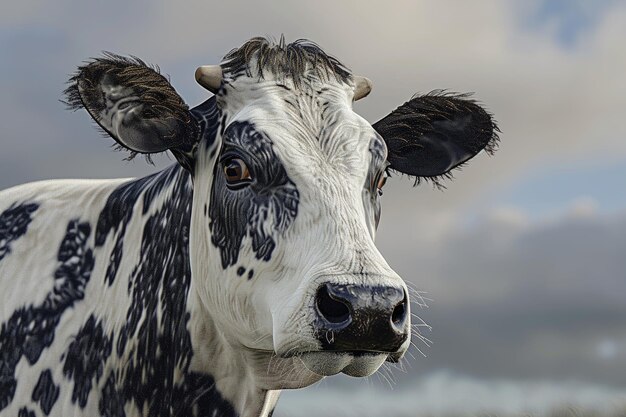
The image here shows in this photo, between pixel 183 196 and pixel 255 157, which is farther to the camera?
pixel 183 196

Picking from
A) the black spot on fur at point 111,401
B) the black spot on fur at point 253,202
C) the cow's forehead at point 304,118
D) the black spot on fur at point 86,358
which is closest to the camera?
the black spot on fur at point 253,202

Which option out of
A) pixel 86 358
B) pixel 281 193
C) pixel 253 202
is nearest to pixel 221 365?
pixel 86 358

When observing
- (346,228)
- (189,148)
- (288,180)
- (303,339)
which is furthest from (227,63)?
(303,339)

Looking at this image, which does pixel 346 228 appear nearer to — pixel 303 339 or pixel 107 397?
pixel 303 339

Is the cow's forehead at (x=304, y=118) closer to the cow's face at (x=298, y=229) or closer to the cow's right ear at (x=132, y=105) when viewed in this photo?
the cow's face at (x=298, y=229)

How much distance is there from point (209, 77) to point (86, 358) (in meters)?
1.88

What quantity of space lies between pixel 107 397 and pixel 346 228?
2.05 meters

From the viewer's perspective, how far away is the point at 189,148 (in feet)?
22.6

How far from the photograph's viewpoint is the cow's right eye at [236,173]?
6.44 meters

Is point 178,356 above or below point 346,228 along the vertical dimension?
below

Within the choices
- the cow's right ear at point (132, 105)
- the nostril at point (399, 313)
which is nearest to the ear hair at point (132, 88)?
the cow's right ear at point (132, 105)

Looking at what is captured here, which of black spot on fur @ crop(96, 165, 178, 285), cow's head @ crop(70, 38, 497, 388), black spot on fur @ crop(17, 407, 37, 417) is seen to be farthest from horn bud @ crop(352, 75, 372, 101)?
black spot on fur @ crop(17, 407, 37, 417)

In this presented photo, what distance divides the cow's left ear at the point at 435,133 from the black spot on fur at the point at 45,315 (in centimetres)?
207

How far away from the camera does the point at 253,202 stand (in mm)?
6363
